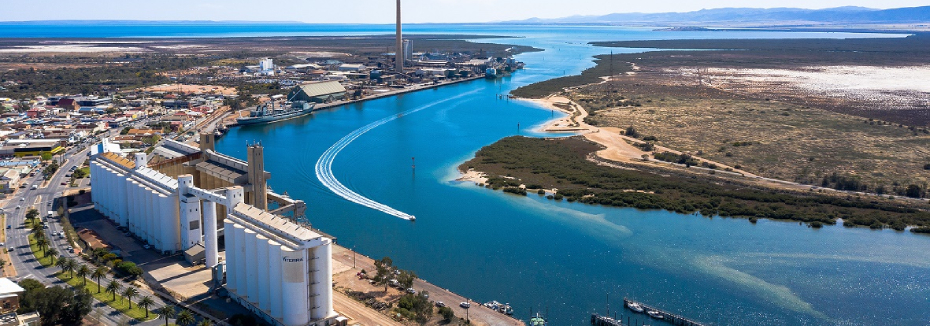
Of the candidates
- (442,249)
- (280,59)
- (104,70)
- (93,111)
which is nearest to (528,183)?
(442,249)

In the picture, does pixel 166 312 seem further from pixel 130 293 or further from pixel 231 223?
pixel 231 223

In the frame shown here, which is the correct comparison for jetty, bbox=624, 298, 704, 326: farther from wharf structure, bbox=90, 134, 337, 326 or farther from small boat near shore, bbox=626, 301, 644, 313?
wharf structure, bbox=90, 134, 337, 326

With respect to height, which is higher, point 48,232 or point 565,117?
point 565,117

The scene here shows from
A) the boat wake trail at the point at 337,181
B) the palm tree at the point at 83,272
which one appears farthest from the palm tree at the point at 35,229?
the boat wake trail at the point at 337,181

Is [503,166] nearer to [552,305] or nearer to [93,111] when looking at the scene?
[552,305]

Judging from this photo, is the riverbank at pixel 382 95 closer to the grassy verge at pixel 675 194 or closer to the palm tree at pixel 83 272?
the grassy verge at pixel 675 194

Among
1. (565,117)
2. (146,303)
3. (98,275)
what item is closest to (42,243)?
(98,275)
